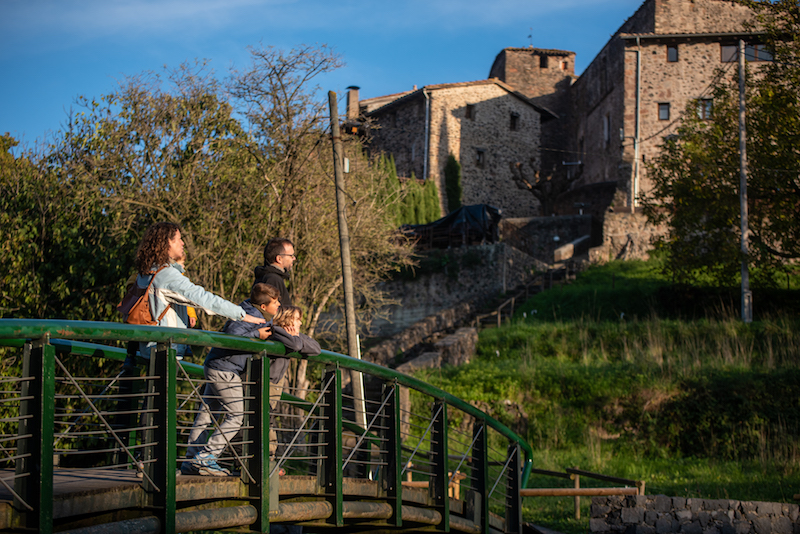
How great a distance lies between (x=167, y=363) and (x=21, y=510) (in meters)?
0.95

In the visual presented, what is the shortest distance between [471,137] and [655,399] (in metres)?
26.3

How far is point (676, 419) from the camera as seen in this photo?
13602 mm

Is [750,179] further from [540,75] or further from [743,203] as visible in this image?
[540,75]

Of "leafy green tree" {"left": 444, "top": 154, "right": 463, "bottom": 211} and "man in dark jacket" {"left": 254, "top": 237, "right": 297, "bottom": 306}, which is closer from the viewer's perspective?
"man in dark jacket" {"left": 254, "top": 237, "right": 297, "bottom": 306}

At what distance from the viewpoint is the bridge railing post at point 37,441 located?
326 centimetres

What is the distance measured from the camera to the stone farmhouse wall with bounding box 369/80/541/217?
37.3 metres

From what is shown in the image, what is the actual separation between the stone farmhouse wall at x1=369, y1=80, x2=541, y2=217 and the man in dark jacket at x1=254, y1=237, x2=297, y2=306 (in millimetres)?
31642

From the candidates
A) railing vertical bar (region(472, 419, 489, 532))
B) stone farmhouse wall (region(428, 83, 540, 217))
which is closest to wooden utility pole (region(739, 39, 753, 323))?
railing vertical bar (region(472, 419, 489, 532))

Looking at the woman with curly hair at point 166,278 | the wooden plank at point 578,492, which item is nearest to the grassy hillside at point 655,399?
the wooden plank at point 578,492

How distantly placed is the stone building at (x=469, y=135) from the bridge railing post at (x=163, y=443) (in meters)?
33.4

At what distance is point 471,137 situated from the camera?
38500mm

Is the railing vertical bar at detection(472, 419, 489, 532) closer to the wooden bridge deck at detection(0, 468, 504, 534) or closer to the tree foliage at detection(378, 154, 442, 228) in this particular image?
the wooden bridge deck at detection(0, 468, 504, 534)

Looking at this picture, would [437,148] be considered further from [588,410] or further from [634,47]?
[588,410]

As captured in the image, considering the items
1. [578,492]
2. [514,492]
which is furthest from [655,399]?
[514,492]
